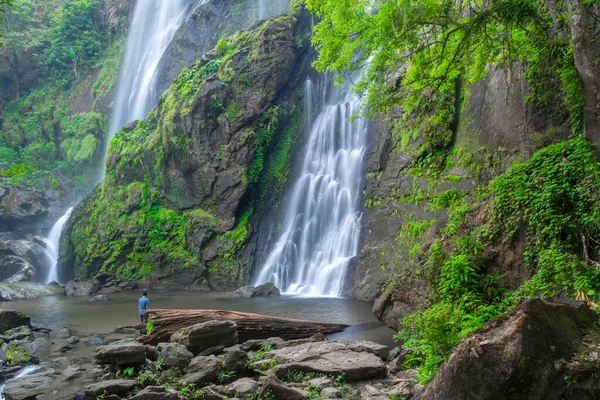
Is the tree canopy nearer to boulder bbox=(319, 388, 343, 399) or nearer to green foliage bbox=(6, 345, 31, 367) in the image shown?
boulder bbox=(319, 388, 343, 399)

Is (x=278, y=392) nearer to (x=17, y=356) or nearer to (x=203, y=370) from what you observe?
(x=203, y=370)

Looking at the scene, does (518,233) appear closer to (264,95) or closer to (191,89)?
(264,95)

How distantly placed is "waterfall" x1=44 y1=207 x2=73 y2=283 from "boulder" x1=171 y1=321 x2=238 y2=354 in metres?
26.0

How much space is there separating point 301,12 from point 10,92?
31878 mm

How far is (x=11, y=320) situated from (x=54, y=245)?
21.1 meters

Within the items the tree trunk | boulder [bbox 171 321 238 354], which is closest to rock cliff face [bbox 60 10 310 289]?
boulder [bbox 171 321 238 354]

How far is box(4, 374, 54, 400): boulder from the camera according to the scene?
23.6ft

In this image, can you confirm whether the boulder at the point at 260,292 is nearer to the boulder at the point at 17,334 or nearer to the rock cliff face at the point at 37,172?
the boulder at the point at 17,334

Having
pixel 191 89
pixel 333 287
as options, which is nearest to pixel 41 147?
pixel 191 89

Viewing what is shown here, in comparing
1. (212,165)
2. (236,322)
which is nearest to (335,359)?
(236,322)

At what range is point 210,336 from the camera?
28.9ft

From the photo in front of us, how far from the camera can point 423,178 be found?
49.9 feet

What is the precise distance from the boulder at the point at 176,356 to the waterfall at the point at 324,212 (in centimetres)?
1046

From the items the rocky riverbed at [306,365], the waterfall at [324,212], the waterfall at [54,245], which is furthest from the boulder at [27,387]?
the waterfall at [54,245]
